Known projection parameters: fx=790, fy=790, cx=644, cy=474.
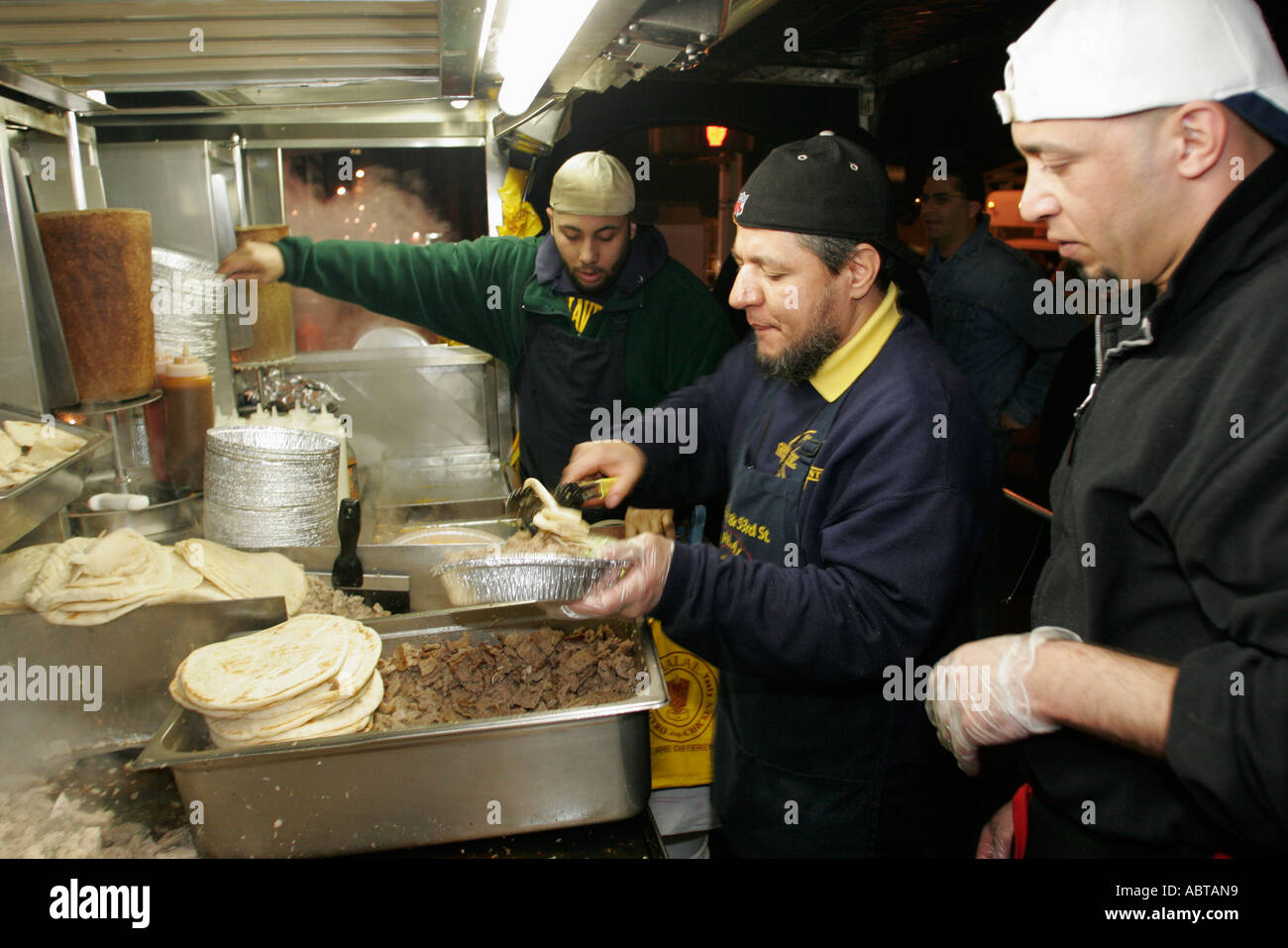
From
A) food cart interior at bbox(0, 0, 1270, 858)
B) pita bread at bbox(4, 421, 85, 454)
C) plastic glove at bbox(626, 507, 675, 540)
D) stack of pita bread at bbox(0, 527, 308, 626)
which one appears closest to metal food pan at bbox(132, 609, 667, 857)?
food cart interior at bbox(0, 0, 1270, 858)

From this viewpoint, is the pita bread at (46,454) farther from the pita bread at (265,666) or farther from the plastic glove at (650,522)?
the plastic glove at (650,522)

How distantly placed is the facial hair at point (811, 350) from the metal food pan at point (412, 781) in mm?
781

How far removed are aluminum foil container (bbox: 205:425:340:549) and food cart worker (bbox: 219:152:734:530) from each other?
1213 millimetres

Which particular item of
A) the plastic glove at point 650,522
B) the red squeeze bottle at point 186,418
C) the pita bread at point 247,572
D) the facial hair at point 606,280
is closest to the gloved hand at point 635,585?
the pita bread at point 247,572

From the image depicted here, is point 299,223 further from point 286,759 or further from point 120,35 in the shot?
point 286,759

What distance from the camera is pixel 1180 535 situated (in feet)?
3.26

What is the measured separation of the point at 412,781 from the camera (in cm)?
141

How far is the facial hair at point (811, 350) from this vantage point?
5.69ft

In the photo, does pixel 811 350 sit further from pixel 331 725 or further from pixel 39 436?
pixel 39 436

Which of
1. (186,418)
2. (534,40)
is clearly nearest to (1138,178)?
(534,40)

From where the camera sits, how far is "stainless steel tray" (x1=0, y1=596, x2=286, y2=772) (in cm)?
161

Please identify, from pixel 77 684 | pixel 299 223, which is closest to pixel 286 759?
pixel 77 684

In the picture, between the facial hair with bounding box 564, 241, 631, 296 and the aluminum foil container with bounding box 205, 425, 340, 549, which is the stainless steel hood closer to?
the facial hair with bounding box 564, 241, 631, 296
